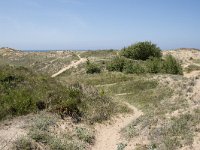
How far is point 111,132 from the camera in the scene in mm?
21062

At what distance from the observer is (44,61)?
69.8m

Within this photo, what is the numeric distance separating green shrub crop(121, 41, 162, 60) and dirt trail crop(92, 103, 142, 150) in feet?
130

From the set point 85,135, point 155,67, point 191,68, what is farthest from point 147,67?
point 85,135

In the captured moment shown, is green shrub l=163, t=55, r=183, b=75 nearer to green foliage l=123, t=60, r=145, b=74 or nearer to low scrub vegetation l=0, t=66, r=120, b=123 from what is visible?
green foliage l=123, t=60, r=145, b=74

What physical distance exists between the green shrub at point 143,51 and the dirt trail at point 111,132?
3950cm

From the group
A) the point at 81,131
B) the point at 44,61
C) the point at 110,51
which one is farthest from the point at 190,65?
the point at 81,131

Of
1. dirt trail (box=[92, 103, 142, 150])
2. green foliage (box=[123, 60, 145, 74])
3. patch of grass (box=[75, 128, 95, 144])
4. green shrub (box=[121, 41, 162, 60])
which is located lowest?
dirt trail (box=[92, 103, 142, 150])

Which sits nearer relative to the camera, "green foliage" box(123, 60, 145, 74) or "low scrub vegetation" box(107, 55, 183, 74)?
"green foliage" box(123, 60, 145, 74)

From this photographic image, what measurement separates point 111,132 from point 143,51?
45.2 meters

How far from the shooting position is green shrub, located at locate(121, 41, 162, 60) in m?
64.5

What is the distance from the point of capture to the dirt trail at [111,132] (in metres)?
18.6

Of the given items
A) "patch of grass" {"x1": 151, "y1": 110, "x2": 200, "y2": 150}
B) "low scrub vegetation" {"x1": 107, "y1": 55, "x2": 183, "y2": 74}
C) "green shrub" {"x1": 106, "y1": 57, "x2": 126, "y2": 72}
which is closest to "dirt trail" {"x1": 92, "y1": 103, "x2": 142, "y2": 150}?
"patch of grass" {"x1": 151, "y1": 110, "x2": 200, "y2": 150}

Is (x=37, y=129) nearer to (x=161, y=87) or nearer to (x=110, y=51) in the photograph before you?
(x=161, y=87)

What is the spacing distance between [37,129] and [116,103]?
1104 cm
